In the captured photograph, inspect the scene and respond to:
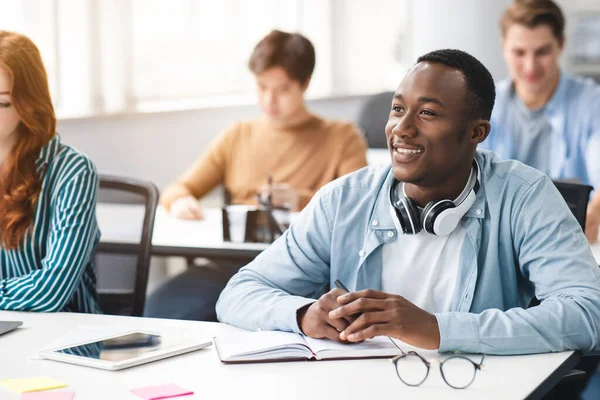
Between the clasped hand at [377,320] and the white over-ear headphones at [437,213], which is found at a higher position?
the white over-ear headphones at [437,213]

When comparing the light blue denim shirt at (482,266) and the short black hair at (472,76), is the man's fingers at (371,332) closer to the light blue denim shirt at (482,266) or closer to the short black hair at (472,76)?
the light blue denim shirt at (482,266)

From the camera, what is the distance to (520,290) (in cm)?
194

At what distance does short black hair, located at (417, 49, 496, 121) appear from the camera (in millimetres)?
1866

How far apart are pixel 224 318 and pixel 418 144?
0.55 meters

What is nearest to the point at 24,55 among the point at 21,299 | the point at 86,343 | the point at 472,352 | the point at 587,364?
the point at 21,299

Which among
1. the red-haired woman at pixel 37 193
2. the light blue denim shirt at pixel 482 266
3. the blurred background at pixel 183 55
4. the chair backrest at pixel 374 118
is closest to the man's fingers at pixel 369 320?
the light blue denim shirt at pixel 482 266

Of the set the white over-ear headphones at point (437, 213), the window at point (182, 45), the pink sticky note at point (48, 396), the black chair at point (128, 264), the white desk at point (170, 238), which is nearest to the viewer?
the pink sticky note at point (48, 396)

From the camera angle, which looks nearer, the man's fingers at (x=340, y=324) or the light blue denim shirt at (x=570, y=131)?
the man's fingers at (x=340, y=324)

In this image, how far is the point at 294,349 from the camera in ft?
5.49

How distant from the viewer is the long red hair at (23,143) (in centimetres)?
221

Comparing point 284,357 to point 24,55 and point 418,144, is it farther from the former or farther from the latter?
point 24,55

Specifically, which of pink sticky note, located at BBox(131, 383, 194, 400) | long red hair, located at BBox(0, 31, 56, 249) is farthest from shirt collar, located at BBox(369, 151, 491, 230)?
long red hair, located at BBox(0, 31, 56, 249)

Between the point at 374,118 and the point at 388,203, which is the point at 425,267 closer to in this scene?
the point at 388,203

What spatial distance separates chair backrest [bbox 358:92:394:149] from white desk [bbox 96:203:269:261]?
2.09m
